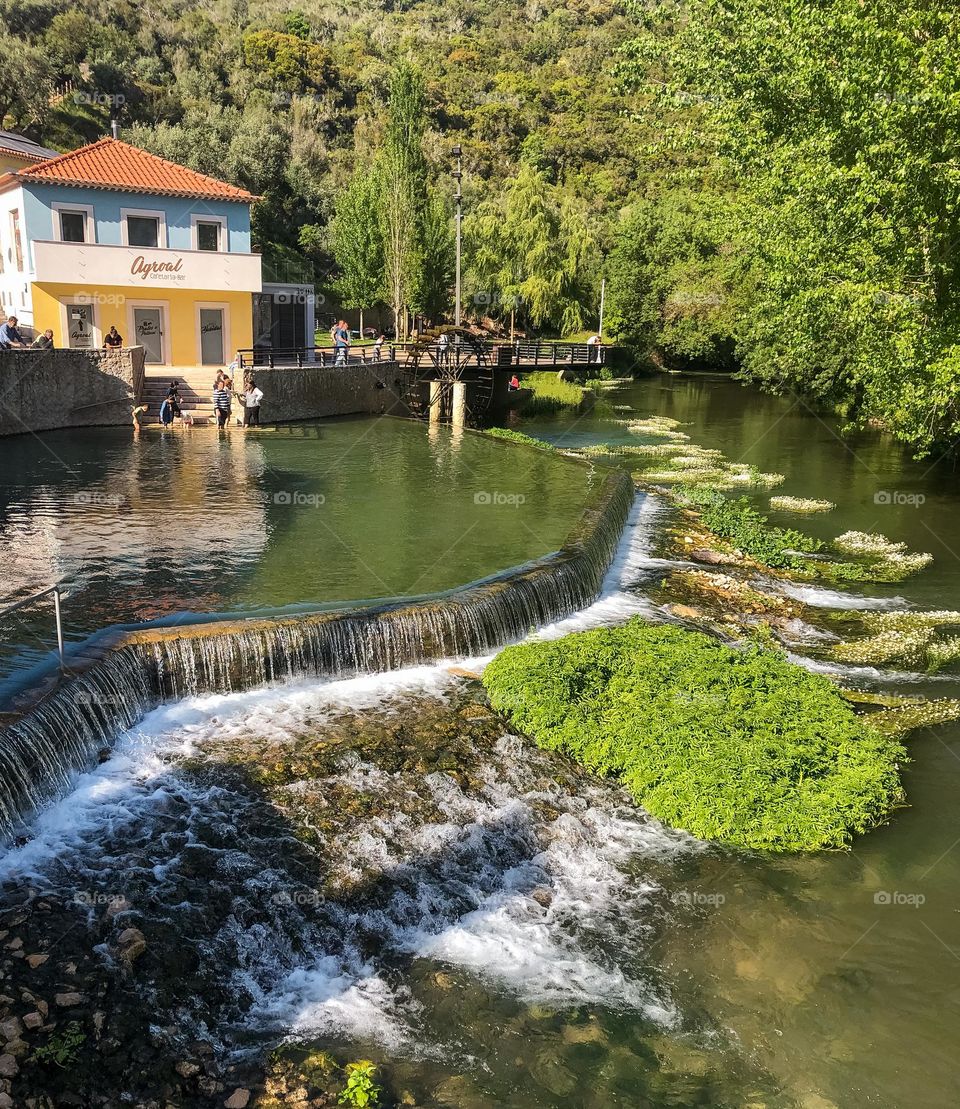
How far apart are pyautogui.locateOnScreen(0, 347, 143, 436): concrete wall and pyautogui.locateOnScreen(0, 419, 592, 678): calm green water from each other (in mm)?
780

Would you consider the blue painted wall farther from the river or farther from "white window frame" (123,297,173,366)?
the river

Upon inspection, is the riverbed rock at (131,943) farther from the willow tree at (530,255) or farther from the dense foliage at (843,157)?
the willow tree at (530,255)

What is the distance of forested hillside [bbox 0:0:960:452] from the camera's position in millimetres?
17984

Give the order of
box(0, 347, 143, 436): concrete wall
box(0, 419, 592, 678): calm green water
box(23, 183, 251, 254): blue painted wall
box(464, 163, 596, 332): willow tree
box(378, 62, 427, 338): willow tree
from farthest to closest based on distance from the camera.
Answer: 1. box(464, 163, 596, 332): willow tree
2. box(378, 62, 427, 338): willow tree
3. box(23, 183, 251, 254): blue painted wall
4. box(0, 347, 143, 436): concrete wall
5. box(0, 419, 592, 678): calm green water

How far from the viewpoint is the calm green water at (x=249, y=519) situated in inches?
557

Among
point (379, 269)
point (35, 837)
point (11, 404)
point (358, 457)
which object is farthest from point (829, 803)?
point (379, 269)

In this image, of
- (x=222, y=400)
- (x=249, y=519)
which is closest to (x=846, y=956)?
(x=249, y=519)

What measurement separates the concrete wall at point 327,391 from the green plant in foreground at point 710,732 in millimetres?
20568

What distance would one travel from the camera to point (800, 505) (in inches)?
951

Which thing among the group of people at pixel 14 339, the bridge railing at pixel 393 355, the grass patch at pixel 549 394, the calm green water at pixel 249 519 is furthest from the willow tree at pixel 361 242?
the group of people at pixel 14 339

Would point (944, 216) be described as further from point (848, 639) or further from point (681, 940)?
point (681, 940)

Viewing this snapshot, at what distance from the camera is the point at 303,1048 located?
6789 millimetres

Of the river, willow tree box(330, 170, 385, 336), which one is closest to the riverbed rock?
the river

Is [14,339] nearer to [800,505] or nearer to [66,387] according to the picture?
[66,387]
